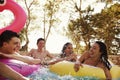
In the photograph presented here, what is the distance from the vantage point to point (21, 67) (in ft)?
14.4

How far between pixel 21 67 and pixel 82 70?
1.28 metres

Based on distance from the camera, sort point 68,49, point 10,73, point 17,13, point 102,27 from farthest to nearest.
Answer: point 102,27 → point 17,13 → point 68,49 → point 10,73

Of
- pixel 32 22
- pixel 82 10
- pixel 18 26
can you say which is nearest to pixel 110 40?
pixel 82 10

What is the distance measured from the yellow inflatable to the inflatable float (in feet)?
2.41

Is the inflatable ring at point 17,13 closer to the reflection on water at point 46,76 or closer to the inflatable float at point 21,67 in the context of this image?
the reflection on water at point 46,76

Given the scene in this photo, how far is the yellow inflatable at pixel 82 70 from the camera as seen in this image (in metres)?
5.27

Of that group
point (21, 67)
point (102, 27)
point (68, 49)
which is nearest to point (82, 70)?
point (68, 49)

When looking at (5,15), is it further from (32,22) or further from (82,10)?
(82,10)

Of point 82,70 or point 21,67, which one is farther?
point 82,70

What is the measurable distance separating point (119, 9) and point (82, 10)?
193 centimetres

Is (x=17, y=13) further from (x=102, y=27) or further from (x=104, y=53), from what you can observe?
(x=102, y=27)

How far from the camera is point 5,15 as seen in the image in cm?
1842

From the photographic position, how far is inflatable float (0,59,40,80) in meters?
4.17

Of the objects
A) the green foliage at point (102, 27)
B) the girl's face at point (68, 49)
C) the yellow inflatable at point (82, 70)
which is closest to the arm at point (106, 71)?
the yellow inflatable at point (82, 70)
